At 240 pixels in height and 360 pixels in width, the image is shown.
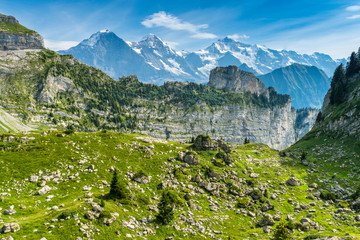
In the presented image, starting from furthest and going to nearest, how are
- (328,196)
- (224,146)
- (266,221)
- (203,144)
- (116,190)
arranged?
(224,146), (203,144), (328,196), (266,221), (116,190)

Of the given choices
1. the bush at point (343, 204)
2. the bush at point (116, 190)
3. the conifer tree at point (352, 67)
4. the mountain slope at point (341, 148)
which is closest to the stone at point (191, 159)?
the bush at point (116, 190)

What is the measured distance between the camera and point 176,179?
59.5 m

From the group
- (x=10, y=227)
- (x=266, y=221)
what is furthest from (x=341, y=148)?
(x=10, y=227)

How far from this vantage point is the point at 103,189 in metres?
47.5

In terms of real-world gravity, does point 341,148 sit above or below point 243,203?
above

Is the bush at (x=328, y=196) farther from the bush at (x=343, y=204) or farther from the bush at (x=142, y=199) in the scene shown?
the bush at (x=142, y=199)

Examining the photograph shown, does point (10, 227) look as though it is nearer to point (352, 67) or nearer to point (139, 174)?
point (139, 174)

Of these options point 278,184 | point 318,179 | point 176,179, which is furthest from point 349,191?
point 176,179

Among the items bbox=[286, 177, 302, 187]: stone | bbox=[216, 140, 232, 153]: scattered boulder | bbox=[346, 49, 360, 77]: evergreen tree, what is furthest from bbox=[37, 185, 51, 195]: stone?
bbox=[346, 49, 360, 77]: evergreen tree

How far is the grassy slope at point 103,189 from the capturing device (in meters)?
35.0

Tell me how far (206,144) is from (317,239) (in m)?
45.8

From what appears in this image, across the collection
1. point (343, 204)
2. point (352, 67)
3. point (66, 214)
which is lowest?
point (343, 204)

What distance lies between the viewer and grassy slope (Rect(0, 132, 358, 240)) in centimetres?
3500

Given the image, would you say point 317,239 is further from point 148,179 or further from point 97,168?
point 97,168
